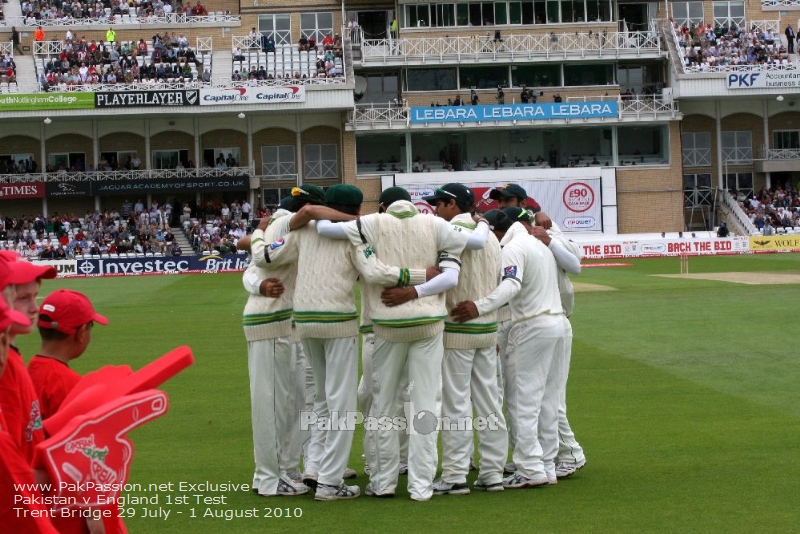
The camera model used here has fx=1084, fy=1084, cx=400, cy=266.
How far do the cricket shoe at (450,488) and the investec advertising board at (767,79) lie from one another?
2253 inches

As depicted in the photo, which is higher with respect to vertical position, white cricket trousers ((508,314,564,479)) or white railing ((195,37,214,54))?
white railing ((195,37,214,54))

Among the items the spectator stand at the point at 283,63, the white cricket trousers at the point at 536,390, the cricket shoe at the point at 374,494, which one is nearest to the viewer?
the cricket shoe at the point at 374,494

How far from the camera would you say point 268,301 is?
9.00 m

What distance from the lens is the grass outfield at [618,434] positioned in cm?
770

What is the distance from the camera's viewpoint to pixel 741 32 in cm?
6550

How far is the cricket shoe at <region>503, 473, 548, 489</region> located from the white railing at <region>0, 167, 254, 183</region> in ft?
178

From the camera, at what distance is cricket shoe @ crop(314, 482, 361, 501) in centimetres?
841

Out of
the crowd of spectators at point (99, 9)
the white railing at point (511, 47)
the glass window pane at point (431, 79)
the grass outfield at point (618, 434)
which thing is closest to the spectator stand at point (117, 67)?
the crowd of spectators at point (99, 9)

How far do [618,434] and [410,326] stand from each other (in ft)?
11.6

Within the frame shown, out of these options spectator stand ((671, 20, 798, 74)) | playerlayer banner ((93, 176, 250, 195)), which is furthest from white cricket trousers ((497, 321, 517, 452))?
spectator stand ((671, 20, 798, 74))

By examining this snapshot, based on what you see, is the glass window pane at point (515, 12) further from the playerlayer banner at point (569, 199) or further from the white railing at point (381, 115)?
the playerlayer banner at point (569, 199)

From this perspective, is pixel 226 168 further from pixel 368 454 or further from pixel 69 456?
pixel 69 456

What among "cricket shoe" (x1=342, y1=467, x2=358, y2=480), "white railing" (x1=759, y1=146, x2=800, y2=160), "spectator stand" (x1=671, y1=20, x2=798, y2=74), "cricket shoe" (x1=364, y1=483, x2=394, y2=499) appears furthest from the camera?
"white railing" (x1=759, y1=146, x2=800, y2=160)

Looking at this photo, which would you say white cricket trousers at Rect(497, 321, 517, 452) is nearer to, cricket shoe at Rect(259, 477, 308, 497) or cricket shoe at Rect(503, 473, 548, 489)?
cricket shoe at Rect(503, 473, 548, 489)
